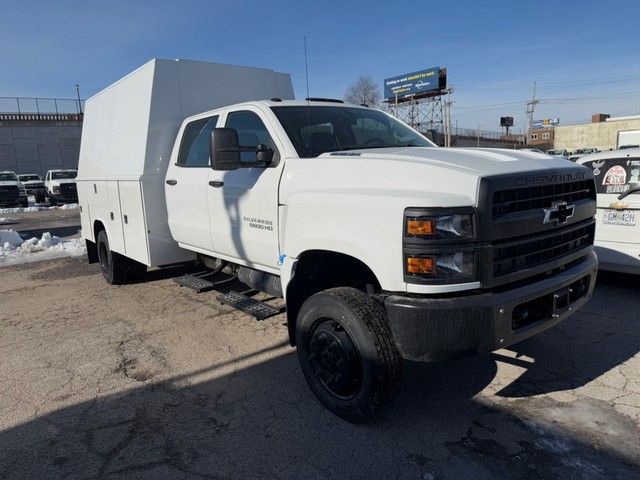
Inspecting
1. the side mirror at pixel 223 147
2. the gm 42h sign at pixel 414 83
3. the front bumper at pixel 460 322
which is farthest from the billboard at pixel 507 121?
the front bumper at pixel 460 322

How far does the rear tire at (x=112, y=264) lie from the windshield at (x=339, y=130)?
4.05 metres

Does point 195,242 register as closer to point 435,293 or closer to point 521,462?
point 435,293

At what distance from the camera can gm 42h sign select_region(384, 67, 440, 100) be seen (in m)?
54.8

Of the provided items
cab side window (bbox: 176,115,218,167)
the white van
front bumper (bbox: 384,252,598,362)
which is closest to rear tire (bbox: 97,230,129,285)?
cab side window (bbox: 176,115,218,167)

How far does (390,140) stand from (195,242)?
2.36 m

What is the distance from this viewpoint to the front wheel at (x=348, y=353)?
114 inches

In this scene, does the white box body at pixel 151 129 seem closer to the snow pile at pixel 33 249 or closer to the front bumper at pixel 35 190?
the snow pile at pixel 33 249

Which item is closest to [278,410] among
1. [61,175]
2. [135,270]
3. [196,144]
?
[196,144]

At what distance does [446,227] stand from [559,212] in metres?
0.92

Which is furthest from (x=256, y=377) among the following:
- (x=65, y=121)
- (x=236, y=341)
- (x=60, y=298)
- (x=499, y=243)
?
(x=65, y=121)

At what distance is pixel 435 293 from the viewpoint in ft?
8.56

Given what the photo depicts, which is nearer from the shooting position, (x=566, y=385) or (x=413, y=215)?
(x=413, y=215)

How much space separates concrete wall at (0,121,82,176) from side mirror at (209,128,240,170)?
145ft

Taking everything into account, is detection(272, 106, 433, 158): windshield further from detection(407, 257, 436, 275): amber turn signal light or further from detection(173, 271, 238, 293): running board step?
detection(173, 271, 238, 293): running board step
